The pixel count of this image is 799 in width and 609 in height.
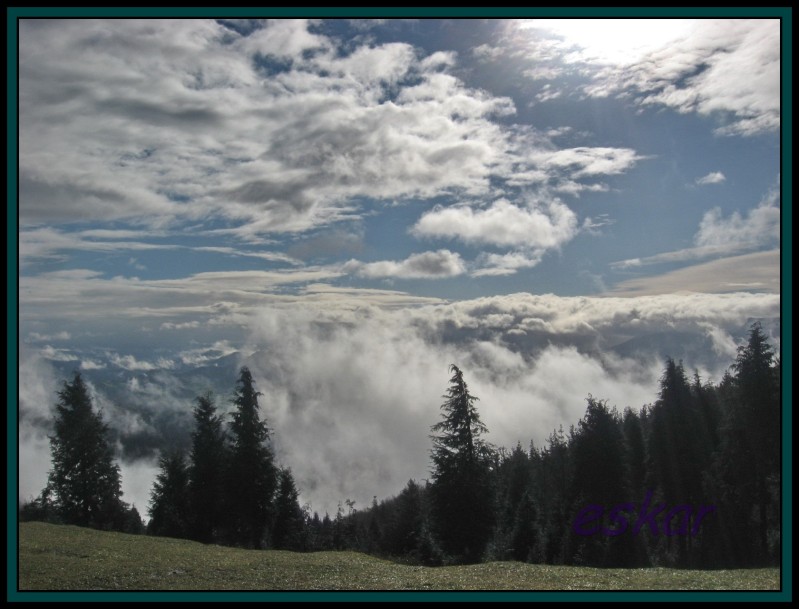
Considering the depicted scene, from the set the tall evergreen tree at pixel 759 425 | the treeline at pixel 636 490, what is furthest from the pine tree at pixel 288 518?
the tall evergreen tree at pixel 759 425

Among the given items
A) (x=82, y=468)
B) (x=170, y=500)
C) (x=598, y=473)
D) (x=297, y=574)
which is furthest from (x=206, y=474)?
(x=598, y=473)

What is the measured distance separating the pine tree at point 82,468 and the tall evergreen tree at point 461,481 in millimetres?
24789

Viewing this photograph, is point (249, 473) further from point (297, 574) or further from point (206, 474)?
point (297, 574)

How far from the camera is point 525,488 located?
4016 centimetres

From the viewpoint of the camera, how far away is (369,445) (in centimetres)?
7700

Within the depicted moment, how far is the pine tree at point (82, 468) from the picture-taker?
43.3m

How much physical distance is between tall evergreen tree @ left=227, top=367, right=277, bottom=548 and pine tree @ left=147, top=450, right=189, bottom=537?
3.57 meters

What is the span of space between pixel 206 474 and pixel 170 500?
346 centimetres

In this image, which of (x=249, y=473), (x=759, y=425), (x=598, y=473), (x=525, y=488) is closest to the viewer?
(x=759, y=425)

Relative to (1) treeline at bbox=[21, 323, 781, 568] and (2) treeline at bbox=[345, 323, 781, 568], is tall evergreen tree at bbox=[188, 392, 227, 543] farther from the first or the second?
(2) treeline at bbox=[345, 323, 781, 568]

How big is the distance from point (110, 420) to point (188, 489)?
10.2m

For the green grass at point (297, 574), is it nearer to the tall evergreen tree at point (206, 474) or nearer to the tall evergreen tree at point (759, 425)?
the tall evergreen tree at point (759, 425)

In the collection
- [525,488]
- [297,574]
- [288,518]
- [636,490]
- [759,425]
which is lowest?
[288,518]
